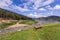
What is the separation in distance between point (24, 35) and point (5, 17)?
633cm

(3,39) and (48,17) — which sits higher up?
(48,17)

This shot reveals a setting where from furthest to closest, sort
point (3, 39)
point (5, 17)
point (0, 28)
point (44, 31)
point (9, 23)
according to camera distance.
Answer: point (5, 17) < point (9, 23) < point (0, 28) < point (44, 31) < point (3, 39)

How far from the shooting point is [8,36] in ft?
35.3

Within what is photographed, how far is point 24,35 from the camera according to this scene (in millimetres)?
10766

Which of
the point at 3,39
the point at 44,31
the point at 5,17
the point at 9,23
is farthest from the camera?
the point at 5,17

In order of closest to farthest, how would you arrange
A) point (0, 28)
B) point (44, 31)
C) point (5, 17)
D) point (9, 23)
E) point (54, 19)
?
point (44, 31) → point (0, 28) → point (9, 23) → point (54, 19) → point (5, 17)

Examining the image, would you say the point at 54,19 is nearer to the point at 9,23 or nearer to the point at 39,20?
the point at 39,20

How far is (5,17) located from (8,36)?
610 centimetres

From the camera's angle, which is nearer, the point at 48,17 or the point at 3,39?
the point at 3,39

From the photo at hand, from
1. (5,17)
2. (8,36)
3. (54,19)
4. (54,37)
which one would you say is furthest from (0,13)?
(54,37)

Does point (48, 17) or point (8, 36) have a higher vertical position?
point (48, 17)

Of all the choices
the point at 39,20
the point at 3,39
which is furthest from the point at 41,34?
the point at 39,20

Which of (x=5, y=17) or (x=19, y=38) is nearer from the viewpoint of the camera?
(x=19, y=38)

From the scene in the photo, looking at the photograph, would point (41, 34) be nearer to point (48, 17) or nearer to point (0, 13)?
point (48, 17)
